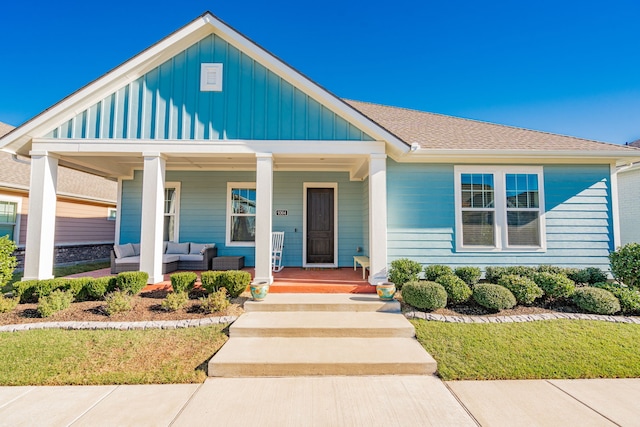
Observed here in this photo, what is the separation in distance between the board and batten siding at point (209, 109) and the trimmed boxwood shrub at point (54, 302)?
3158 mm

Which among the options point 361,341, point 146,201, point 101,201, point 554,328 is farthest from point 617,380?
point 101,201

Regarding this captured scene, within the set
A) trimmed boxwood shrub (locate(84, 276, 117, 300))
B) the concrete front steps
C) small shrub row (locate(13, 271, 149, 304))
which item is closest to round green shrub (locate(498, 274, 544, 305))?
the concrete front steps

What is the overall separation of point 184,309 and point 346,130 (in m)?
4.60

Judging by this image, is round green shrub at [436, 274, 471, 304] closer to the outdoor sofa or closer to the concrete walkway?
the concrete walkway

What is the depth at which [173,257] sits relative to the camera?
754cm

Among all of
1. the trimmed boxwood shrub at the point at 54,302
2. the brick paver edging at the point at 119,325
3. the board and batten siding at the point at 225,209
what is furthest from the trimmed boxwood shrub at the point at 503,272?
the trimmed boxwood shrub at the point at 54,302

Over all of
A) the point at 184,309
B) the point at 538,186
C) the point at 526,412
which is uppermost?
the point at 538,186

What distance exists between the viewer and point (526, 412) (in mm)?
2689

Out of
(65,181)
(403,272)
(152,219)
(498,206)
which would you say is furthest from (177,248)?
(498,206)

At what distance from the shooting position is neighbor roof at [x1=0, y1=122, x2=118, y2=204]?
384 inches

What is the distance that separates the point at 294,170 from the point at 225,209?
7.69 ft

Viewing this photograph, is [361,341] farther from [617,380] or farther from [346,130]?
[346,130]

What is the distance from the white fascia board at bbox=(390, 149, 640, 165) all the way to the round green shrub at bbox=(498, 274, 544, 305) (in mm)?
2852

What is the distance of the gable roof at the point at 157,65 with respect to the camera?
5848 millimetres
